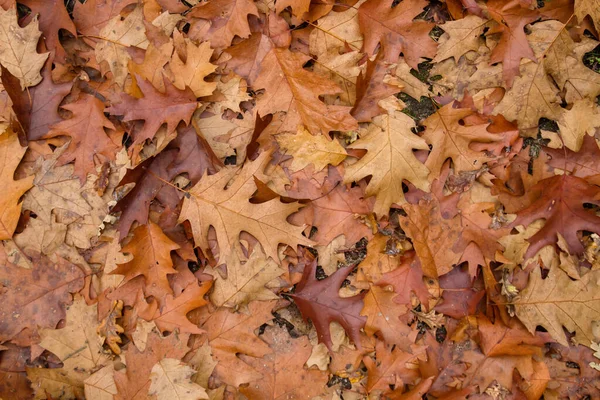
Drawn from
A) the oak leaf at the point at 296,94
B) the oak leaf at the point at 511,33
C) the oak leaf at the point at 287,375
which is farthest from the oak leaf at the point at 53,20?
the oak leaf at the point at 511,33

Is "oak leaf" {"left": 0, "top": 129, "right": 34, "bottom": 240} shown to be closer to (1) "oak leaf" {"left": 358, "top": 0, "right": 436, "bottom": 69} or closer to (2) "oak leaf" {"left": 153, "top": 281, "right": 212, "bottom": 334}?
(2) "oak leaf" {"left": 153, "top": 281, "right": 212, "bottom": 334}

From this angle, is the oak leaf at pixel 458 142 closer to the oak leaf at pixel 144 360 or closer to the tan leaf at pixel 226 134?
the tan leaf at pixel 226 134

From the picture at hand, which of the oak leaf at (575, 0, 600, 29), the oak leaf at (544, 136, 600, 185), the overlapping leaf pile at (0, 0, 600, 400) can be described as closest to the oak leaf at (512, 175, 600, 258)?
the overlapping leaf pile at (0, 0, 600, 400)

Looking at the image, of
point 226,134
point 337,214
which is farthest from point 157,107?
point 337,214

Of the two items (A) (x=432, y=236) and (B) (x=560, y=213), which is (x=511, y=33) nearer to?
(B) (x=560, y=213)

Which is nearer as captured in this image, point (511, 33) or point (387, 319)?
point (387, 319)

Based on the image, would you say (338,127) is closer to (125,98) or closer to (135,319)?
(125,98)
